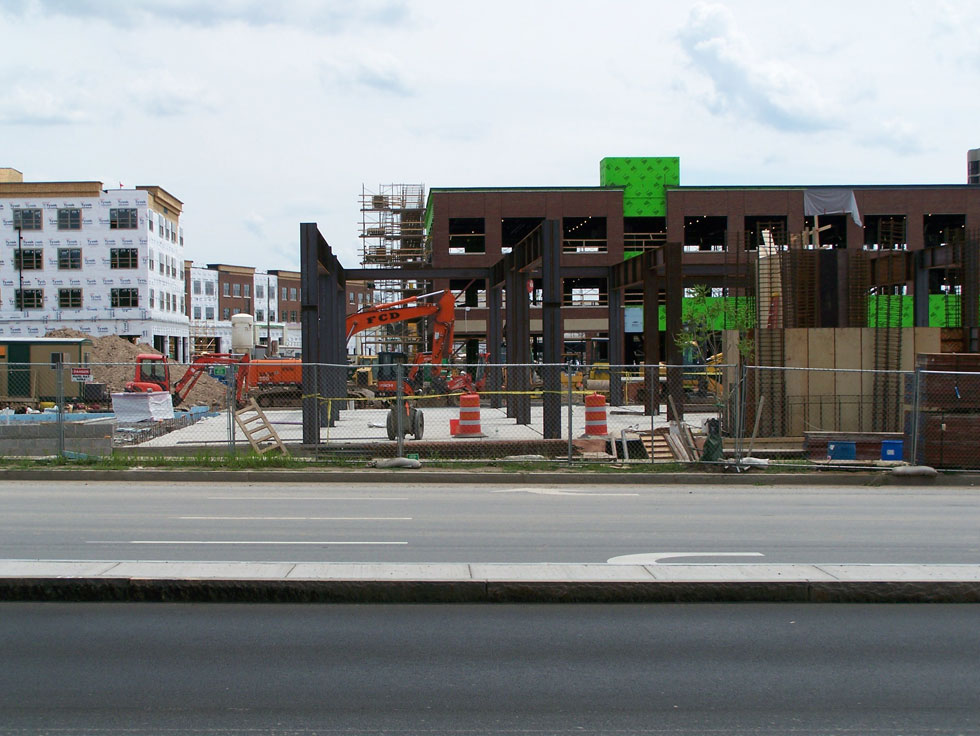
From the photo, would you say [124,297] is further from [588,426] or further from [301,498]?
[301,498]

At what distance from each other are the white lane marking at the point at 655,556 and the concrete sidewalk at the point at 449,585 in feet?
2.96

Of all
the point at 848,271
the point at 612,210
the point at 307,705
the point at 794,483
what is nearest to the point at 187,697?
the point at 307,705

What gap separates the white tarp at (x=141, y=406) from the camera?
1001 inches

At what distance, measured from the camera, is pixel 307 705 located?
5.45m

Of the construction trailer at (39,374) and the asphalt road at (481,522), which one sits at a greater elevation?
the construction trailer at (39,374)

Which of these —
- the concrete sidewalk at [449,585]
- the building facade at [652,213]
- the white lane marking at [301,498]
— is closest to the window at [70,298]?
the building facade at [652,213]

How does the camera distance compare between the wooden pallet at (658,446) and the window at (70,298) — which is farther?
the window at (70,298)

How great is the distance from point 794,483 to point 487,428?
35.0 ft

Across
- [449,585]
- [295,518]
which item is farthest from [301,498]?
[449,585]

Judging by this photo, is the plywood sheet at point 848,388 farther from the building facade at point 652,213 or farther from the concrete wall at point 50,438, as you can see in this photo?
the building facade at point 652,213

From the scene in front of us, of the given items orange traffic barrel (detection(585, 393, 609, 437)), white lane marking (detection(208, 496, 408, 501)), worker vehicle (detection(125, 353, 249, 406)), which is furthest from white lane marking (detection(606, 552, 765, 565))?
worker vehicle (detection(125, 353, 249, 406))

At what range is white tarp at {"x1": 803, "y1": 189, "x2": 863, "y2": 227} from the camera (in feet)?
198

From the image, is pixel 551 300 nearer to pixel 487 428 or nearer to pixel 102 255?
pixel 487 428

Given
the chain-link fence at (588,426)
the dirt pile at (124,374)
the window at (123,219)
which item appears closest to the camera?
the chain-link fence at (588,426)
